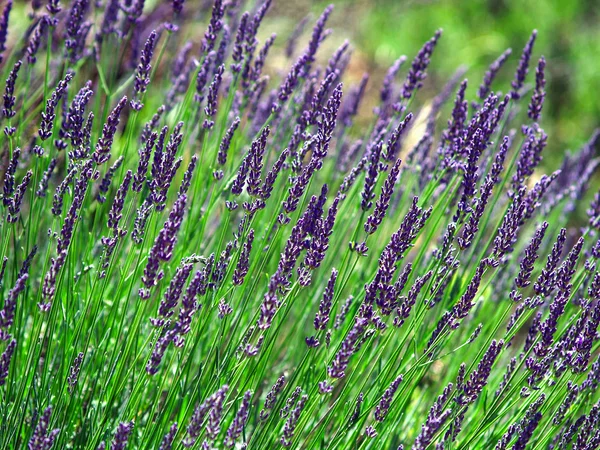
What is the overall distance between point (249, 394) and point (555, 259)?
89 cm

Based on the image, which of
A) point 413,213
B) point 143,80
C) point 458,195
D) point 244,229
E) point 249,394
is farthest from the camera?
point 458,195

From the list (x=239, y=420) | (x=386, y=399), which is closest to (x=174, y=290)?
(x=239, y=420)

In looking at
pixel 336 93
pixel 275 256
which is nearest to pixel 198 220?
pixel 275 256

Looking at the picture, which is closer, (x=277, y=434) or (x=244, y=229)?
(x=244, y=229)

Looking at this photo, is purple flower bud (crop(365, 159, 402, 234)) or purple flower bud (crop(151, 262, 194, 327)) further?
purple flower bud (crop(365, 159, 402, 234))

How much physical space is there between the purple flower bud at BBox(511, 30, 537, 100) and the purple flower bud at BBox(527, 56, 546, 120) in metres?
0.16

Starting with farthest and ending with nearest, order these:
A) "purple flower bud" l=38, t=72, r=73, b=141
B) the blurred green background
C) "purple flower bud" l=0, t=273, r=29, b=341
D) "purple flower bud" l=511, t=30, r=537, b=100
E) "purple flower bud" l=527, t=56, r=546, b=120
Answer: the blurred green background
"purple flower bud" l=511, t=30, r=537, b=100
"purple flower bud" l=527, t=56, r=546, b=120
"purple flower bud" l=38, t=72, r=73, b=141
"purple flower bud" l=0, t=273, r=29, b=341

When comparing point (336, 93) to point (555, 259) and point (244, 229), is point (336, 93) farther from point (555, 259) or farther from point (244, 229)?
point (555, 259)

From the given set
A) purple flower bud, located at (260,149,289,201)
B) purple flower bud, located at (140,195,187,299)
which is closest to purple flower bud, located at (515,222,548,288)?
purple flower bud, located at (260,149,289,201)

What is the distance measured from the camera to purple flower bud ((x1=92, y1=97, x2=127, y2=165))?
5.69ft

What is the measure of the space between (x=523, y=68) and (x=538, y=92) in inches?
9.1

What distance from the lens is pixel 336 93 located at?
1778mm

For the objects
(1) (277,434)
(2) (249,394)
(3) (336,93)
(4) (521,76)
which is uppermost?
(4) (521,76)

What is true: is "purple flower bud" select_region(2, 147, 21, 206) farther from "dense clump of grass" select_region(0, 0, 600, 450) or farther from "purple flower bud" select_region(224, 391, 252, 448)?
"purple flower bud" select_region(224, 391, 252, 448)
